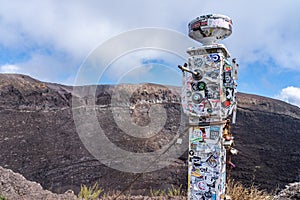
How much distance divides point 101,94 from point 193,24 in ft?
42.2

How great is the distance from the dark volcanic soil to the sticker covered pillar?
5.11 metres

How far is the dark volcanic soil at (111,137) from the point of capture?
902 centimetres

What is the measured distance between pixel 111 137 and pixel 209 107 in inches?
383

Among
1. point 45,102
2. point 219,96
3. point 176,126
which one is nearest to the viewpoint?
point 219,96

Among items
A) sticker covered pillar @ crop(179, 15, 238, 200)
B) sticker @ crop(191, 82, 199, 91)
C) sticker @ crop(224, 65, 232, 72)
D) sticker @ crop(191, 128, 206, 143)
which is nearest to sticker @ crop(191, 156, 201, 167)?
sticker covered pillar @ crop(179, 15, 238, 200)

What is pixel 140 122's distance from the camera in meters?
12.3

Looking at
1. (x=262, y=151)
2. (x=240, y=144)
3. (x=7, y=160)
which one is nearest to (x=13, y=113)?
(x=7, y=160)

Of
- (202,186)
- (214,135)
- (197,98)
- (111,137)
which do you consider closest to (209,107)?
(197,98)

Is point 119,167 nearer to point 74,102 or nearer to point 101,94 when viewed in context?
point 74,102

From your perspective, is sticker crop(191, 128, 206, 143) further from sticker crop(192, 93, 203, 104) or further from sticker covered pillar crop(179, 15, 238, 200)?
sticker crop(192, 93, 203, 104)

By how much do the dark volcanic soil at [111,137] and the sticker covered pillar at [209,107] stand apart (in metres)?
5.11

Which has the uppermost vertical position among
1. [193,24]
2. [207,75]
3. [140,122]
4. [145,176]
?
[140,122]

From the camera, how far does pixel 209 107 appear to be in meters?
2.28

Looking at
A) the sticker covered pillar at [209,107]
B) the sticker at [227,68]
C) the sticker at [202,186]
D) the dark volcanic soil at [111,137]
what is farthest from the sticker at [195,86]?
the dark volcanic soil at [111,137]
